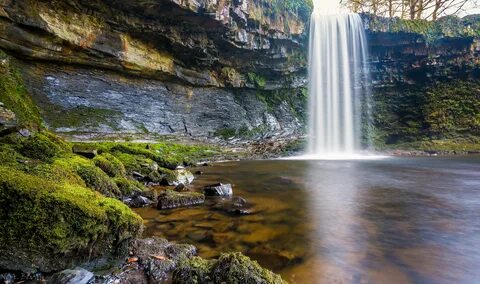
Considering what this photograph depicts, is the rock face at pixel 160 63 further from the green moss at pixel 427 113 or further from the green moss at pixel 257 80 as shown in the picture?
the green moss at pixel 427 113

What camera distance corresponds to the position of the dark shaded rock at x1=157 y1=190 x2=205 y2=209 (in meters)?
4.78

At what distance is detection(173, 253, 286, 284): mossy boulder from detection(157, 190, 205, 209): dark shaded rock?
234 cm

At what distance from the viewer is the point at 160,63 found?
1565 centimetres

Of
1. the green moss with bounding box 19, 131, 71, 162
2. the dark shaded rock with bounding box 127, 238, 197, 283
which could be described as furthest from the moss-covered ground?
the green moss with bounding box 19, 131, 71, 162

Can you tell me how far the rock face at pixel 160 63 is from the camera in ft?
40.5

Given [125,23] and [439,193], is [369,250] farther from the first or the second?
[125,23]

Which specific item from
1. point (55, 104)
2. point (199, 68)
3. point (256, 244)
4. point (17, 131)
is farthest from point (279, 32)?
point (256, 244)

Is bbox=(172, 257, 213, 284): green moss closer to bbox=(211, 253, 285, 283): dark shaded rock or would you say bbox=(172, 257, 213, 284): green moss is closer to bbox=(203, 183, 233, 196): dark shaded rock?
bbox=(211, 253, 285, 283): dark shaded rock

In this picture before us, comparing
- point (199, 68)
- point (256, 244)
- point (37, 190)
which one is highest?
point (199, 68)

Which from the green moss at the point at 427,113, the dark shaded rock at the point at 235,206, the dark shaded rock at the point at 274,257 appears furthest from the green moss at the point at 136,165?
the green moss at the point at 427,113

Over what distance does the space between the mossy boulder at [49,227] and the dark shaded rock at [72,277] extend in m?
0.17

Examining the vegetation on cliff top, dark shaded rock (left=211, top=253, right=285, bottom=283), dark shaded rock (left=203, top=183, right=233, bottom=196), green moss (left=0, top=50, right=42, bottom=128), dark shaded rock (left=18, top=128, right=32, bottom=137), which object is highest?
the vegetation on cliff top

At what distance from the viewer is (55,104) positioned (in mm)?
12852

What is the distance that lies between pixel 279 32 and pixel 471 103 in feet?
46.5
